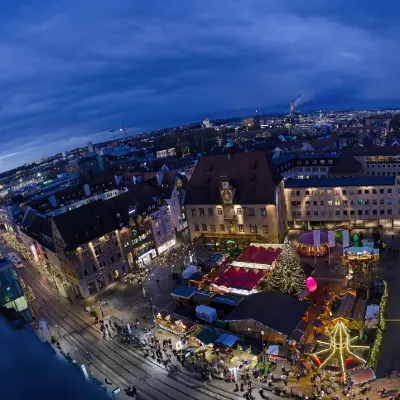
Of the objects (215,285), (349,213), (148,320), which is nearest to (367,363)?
(215,285)

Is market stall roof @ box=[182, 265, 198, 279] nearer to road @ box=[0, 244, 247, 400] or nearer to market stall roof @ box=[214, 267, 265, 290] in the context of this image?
market stall roof @ box=[214, 267, 265, 290]

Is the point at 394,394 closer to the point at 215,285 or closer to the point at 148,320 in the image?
the point at 215,285

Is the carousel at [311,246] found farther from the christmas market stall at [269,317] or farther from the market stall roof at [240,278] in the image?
the christmas market stall at [269,317]

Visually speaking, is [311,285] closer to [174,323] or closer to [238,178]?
[174,323]

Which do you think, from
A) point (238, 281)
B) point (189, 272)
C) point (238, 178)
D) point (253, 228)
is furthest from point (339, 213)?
point (189, 272)

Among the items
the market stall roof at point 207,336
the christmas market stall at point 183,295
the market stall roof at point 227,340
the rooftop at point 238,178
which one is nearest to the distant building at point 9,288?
the christmas market stall at point 183,295

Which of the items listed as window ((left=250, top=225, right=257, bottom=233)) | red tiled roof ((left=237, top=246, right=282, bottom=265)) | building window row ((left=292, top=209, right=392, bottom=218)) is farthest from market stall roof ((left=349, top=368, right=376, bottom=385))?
building window row ((left=292, top=209, right=392, bottom=218))
